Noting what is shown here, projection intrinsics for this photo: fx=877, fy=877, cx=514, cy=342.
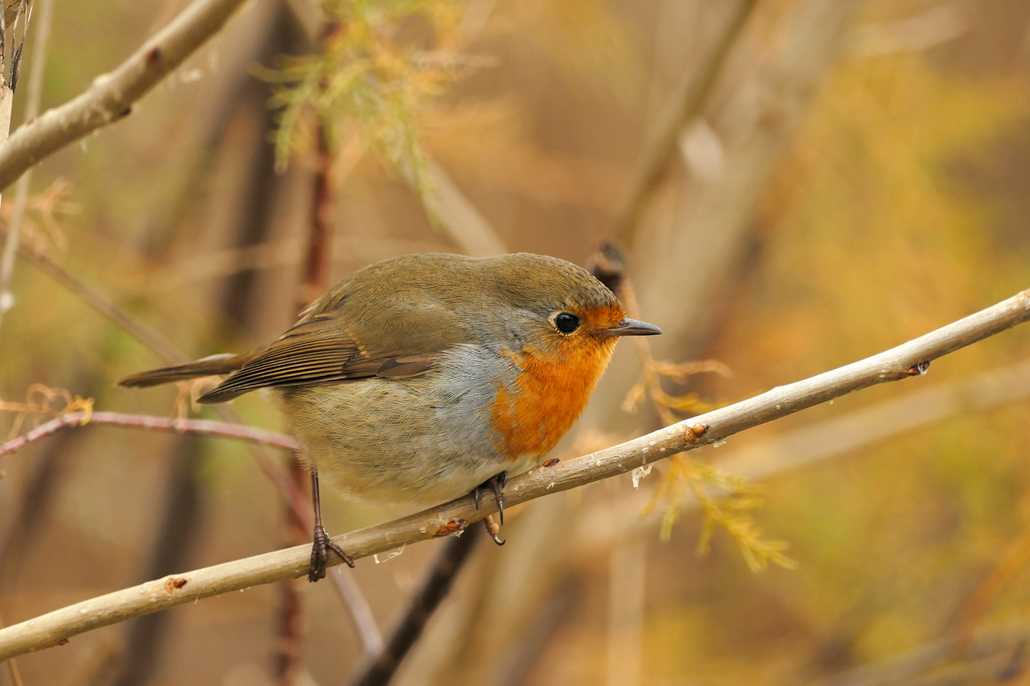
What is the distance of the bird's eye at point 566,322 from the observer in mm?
2518

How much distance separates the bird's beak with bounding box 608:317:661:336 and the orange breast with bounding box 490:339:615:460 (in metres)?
0.06

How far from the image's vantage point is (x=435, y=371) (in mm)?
2408

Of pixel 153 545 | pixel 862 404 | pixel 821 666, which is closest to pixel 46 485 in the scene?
pixel 153 545

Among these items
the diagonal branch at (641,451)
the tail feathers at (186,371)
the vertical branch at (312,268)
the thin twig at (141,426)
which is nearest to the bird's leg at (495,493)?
the diagonal branch at (641,451)

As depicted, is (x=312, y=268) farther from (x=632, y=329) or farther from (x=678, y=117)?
(x=678, y=117)

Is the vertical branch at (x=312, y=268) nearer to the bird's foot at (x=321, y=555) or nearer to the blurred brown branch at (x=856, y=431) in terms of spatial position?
the bird's foot at (x=321, y=555)

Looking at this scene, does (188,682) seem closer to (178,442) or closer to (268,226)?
(178,442)

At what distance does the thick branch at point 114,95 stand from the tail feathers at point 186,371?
111cm

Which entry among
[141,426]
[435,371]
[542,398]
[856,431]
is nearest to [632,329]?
[542,398]

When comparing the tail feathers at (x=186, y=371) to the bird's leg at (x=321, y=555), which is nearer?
the bird's leg at (x=321, y=555)

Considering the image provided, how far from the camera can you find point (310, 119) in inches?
136

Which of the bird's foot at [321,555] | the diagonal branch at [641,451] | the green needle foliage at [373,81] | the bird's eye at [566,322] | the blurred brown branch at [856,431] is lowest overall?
the diagonal branch at [641,451]

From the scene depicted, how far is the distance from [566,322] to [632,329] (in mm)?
190

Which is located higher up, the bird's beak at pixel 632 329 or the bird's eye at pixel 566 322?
the bird's eye at pixel 566 322
